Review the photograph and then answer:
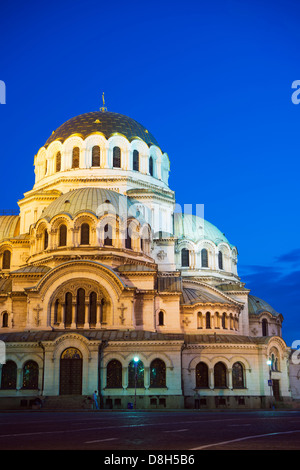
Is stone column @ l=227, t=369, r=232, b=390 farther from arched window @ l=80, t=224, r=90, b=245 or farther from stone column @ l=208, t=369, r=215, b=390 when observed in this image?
arched window @ l=80, t=224, r=90, b=245

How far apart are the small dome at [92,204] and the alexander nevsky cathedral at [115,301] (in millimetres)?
110

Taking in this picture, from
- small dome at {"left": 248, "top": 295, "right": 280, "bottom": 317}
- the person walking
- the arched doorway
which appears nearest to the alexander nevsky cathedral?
the arched doorway

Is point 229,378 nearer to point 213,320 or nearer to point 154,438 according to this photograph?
point 213,320

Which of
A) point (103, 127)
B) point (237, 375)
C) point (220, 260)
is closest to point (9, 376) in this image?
point (237, 375)

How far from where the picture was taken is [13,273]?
42031mm

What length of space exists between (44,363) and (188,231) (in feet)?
73.5

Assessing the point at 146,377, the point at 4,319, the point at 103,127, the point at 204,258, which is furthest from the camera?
the point at 204,258

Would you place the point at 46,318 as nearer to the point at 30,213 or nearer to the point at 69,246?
the point at 69,246

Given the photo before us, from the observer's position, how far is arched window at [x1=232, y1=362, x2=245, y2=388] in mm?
40144

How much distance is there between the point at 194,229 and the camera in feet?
182

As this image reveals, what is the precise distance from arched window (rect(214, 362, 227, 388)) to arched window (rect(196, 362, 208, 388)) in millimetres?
692

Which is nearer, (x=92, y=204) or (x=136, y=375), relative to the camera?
(x=136, y=375)

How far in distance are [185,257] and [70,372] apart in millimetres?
20216
